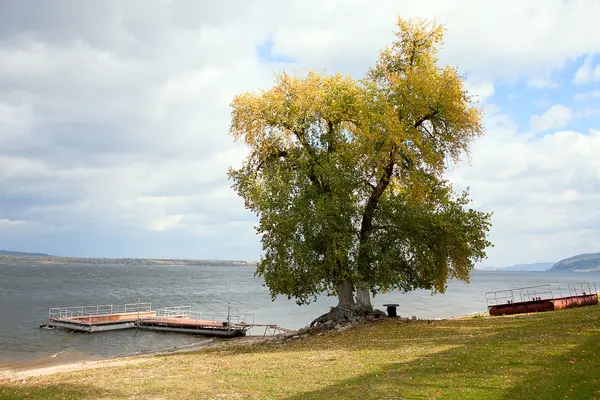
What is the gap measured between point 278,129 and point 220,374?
62.2 feet

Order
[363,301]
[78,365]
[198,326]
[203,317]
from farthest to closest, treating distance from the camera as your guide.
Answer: [203,317], [198,326], [363,301], [78,365]

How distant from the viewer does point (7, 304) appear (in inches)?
3292

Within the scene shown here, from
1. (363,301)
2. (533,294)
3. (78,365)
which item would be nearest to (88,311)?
(78,365)

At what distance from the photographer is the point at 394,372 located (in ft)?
51.8

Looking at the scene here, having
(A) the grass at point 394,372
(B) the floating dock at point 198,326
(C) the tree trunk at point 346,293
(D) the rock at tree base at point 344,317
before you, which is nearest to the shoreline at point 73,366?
(D) the rock at tree base at point 344,317

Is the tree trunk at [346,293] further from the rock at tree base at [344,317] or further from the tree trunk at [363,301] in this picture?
the tree trunk at [363,301]

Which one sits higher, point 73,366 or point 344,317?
point 344,317

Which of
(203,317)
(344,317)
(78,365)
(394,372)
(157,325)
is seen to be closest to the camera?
(394,372)

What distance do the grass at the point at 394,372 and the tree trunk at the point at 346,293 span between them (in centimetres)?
716

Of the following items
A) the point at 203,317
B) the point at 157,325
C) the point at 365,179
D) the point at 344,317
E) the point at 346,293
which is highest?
the point at 365,179

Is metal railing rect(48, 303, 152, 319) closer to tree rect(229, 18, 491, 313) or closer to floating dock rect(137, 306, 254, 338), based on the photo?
floating dock rect(137, 306, 254, 338)

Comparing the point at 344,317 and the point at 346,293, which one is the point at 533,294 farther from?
the point at 344,317

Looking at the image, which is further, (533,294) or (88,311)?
(533,294)

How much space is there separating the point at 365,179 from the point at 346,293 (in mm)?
7776
